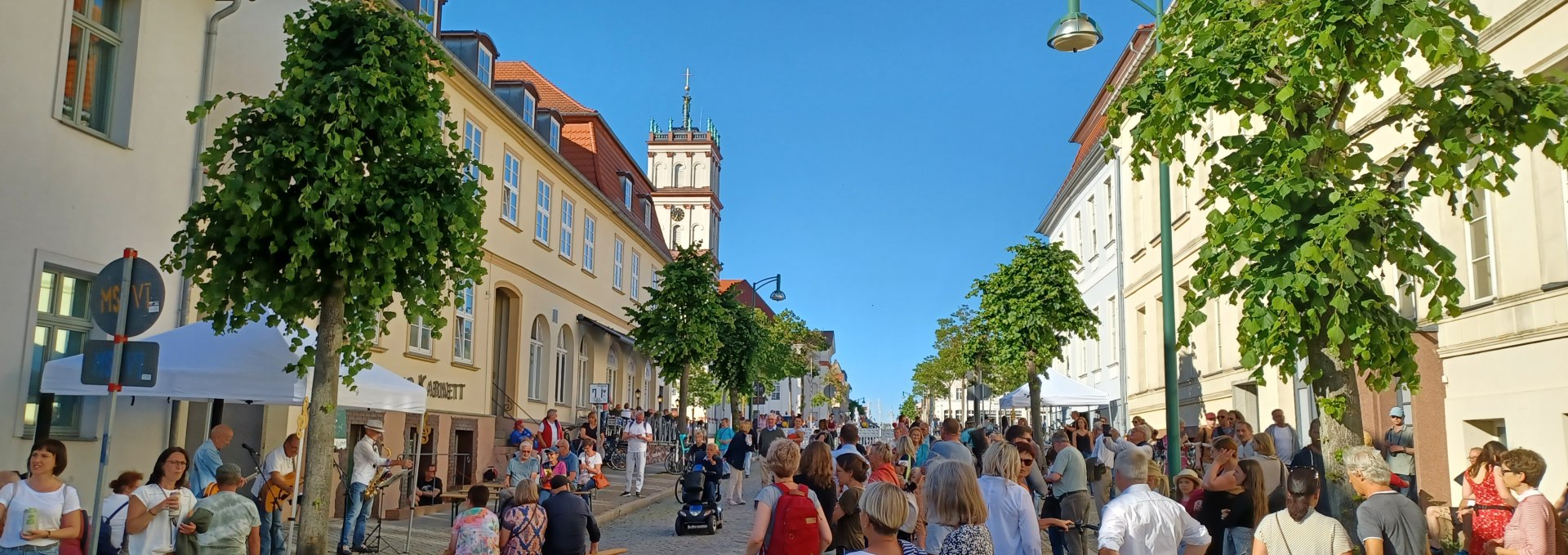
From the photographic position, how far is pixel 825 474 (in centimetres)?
831

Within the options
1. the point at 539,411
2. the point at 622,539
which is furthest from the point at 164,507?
the point at 539,411

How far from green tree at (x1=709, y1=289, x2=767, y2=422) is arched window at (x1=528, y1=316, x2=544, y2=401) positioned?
21.4ft

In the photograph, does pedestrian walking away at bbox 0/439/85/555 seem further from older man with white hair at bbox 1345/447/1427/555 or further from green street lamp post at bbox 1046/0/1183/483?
green street lamp post at bbox 1046/0/1183/483

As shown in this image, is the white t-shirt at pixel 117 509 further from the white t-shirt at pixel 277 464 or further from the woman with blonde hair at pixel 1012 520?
the woman with blonde hair at pixel 1012 520

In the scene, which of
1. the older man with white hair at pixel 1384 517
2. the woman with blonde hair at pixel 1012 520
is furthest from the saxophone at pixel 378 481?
the older man with white hair at pixel 1384 517

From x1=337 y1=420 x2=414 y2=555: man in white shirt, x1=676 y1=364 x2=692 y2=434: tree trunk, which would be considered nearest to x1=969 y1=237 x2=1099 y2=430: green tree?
x1=676 y1=364 x2=692 y2=434: tree trunk

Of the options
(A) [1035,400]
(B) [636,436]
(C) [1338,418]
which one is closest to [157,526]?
(C) [1338,418]

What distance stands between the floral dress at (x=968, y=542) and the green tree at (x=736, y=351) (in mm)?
28247

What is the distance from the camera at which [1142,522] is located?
6082mm

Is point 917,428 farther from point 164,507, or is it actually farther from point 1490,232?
point 164,507

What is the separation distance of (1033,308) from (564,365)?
43.8ft

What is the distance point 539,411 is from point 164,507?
821 inches

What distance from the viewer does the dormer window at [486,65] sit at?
2417cm

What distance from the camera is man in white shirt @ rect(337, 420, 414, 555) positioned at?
12883 millimetres
